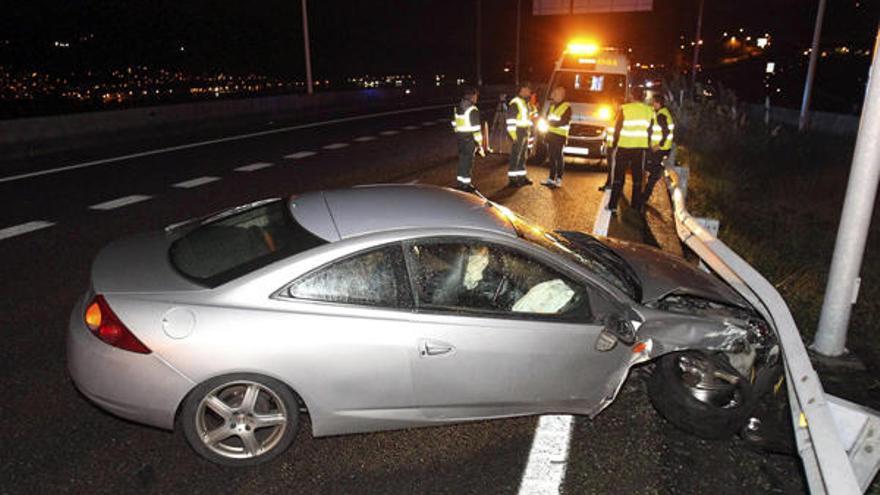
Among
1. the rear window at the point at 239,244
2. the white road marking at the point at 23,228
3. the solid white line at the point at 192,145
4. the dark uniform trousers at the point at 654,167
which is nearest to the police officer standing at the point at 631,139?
the dark uniform trousers at the point at 654,167

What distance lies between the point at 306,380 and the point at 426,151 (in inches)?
501

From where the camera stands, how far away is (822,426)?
305 cm

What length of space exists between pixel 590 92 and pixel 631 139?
501 cm

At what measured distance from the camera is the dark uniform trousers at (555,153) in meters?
11.6


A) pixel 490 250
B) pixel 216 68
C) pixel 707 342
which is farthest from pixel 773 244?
pixel 216 68

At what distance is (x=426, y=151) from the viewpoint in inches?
628

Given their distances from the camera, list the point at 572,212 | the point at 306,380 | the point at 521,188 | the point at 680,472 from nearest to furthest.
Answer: the point at 306,380 → the point at 680,472 → the point at 572,212 → the point at 521,188

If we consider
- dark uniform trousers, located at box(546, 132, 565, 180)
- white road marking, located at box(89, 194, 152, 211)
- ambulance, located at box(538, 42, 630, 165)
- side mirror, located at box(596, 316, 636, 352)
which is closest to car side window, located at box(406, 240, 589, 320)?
side mirror, located at box(596, 316, 636, 352)

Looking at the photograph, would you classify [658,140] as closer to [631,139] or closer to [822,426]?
[631,139]

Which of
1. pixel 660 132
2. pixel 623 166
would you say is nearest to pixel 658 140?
pixel 660 132

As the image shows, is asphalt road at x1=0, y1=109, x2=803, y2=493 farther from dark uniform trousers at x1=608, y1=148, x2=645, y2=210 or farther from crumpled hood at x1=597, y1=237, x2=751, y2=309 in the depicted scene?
dark uniform trousers at x1=608, y1=148, x2=645, y2=210

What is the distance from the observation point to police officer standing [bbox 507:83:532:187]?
1151 centimetres

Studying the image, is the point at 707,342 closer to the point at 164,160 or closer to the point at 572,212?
the point at 572,212

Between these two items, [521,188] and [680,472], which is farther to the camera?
[521,188]
